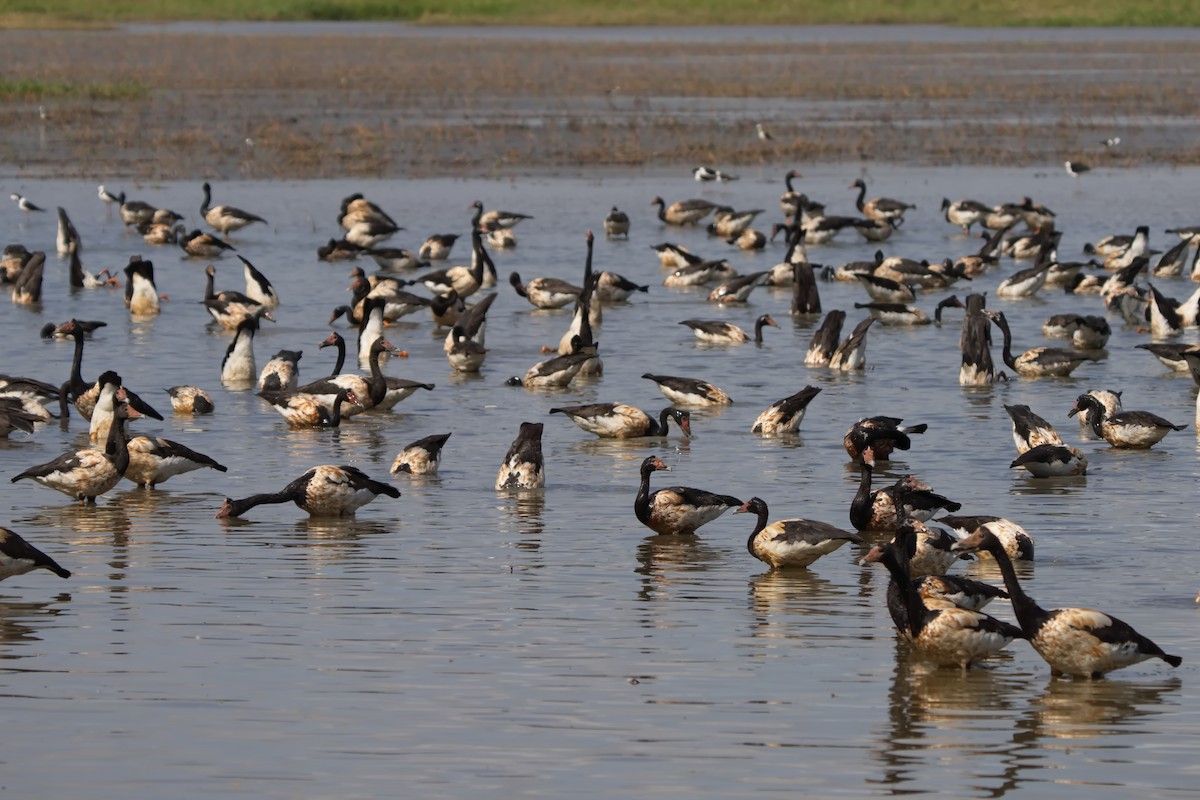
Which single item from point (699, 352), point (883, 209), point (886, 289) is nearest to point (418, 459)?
point (699, 352)

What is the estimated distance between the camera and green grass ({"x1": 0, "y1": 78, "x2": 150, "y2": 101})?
58.8m

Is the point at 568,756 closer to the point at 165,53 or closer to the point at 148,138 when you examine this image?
the point at 148,138

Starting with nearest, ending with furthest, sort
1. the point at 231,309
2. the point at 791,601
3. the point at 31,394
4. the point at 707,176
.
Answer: the point at 791,601, the point at 31,394, the point at 231,309, the point at 707,176

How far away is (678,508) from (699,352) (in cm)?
1021

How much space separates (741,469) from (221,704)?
755 centimetres

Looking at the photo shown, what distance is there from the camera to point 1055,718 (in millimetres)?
9703

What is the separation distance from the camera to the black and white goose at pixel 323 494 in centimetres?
1435

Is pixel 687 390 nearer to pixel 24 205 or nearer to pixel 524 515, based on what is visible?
pixel 524 515

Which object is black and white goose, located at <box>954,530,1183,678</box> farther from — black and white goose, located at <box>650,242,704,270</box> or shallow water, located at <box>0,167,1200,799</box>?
black and white goose, located at <box>650,242,704,270</box>

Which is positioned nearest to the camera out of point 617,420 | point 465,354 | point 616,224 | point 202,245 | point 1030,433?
point 1030,433

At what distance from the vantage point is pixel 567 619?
11.5m

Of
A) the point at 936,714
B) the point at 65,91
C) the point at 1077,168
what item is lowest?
the point at 936,714

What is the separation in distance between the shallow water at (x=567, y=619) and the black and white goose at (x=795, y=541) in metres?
0.14

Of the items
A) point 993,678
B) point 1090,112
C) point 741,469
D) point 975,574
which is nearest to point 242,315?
point 741,469
